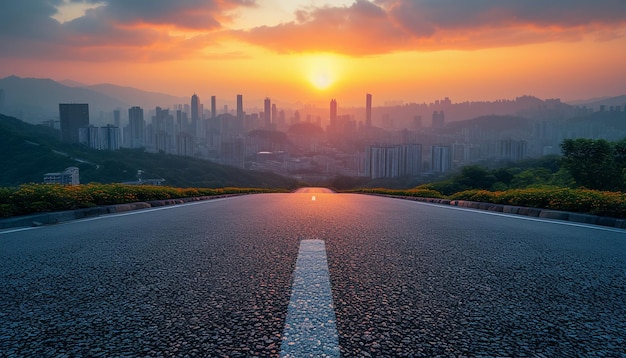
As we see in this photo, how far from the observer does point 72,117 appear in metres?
140

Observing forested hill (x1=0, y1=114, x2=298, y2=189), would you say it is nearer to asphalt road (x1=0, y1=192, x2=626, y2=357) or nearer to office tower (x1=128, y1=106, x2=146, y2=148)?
office tower (x1=128, y1=106, x2=146, y2=148)

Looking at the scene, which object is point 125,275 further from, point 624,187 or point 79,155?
point 79,155

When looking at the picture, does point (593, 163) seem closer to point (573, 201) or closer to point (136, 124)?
point (573, 201)

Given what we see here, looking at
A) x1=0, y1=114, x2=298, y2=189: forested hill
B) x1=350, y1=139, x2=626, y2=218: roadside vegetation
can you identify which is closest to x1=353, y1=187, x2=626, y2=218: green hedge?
x1=350, y1=139, x2=626, y2=218: roadside vegetation

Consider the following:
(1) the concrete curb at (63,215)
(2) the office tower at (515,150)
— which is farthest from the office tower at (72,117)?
(1) the concrete curb at (63,215)


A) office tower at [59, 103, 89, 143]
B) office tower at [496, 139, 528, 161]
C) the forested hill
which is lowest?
the forested hill

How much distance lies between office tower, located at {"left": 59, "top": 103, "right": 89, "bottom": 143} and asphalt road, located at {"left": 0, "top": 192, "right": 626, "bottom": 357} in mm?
149581

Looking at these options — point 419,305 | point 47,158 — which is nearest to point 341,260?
point 419,305

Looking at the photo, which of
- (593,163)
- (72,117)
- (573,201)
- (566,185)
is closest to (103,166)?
(72,117)

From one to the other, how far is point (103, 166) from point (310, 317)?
295 feet

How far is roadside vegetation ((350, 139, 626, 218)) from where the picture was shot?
30.6 ft

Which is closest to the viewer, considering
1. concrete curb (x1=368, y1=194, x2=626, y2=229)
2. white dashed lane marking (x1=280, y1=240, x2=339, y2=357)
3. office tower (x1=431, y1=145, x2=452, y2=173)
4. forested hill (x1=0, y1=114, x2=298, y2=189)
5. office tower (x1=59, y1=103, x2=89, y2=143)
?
white dashed lane marking (x1=280, y1=240, x2=339, y2=357)

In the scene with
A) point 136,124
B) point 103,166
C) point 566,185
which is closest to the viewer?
point 566,185

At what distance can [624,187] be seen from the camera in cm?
2705
